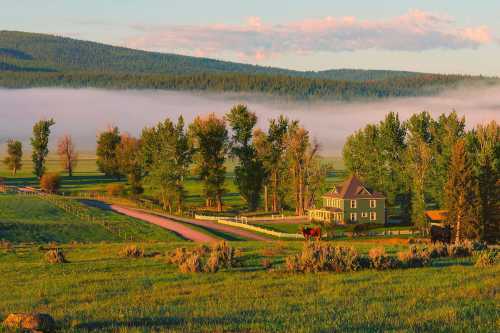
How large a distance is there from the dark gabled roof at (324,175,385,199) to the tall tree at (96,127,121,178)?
62857mm

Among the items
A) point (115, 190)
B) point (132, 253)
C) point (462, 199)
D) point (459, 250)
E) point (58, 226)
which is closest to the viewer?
point (459, 250)

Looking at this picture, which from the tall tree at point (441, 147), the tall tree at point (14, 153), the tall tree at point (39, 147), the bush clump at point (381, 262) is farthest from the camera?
the tall tree at point (14, 153)

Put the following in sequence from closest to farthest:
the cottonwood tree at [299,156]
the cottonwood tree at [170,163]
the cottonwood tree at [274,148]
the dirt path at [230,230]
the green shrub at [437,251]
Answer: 1. the green shrub at [437,251]
2. the dirt path at [230,230]
3. the cottonwood tree at [170,163]
4. the cottonwood tree at [299,156]
5. the cottonwood tree at [274,148]

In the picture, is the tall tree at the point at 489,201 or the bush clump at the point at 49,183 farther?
the bush clump at the point at 49,183

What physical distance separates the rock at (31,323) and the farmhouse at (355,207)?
81.1m

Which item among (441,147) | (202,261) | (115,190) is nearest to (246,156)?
(115,190)

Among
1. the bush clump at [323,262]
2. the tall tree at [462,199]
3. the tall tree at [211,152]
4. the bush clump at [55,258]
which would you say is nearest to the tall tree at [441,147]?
the tall tree at [462,199]

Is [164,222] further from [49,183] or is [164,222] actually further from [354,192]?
[49,183]

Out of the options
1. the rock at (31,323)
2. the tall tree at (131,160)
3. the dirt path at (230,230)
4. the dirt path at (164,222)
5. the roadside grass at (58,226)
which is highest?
the rock at (31,323)

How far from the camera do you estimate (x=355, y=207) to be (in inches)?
3748

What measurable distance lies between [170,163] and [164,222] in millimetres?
22141

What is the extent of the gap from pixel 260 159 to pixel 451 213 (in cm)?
4340

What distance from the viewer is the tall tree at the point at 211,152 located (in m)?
106

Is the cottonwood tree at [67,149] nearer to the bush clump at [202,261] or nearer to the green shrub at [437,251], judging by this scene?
the bush clump at [202,261]
